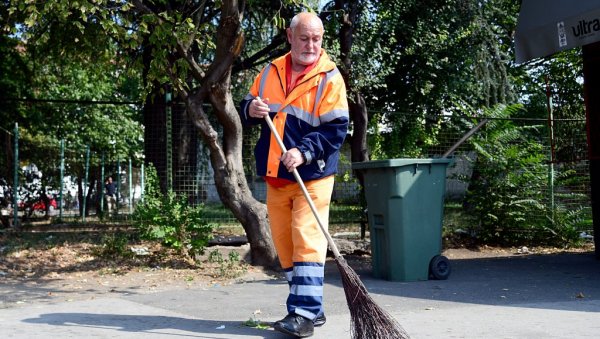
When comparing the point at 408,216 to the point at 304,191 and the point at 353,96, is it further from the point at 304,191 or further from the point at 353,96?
the point at 353,96

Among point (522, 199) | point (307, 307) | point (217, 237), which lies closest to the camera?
point (307, 307)

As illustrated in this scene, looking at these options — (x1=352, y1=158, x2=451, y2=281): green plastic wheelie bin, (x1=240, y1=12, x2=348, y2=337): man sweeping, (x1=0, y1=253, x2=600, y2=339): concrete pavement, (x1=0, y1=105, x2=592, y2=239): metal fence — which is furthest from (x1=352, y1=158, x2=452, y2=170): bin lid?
(x1=0, y1=105, x2=592, y2=239): metal fence

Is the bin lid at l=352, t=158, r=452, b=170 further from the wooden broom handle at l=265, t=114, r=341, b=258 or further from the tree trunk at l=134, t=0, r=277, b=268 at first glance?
the wooden broom handle at l=265, t=114, r=341, b=258

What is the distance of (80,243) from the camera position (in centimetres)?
1012

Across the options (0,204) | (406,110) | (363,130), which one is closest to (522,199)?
Result: (363,130)

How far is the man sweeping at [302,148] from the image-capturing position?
4715 mm

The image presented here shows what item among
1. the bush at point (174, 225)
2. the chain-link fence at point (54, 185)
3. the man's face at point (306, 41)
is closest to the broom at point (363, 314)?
the man's face at point (306, 41)

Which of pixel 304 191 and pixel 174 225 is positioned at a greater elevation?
pixel 304 191

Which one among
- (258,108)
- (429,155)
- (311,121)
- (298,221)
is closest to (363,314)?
(298,221)

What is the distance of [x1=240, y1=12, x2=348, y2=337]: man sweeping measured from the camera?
4.71 m

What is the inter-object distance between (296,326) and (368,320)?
1.50 feet

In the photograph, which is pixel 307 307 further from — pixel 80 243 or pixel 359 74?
pixel 359 74

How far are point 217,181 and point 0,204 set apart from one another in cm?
618

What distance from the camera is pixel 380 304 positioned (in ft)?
19.9
